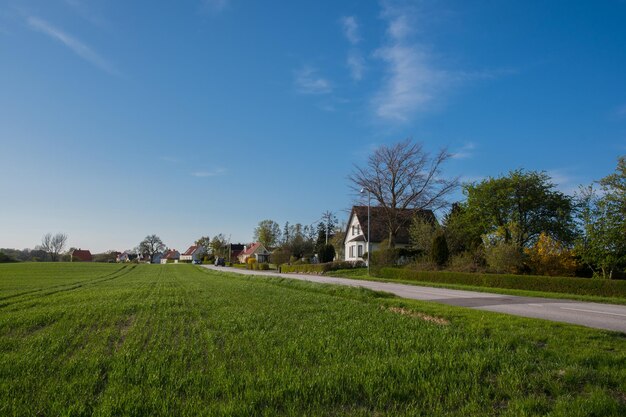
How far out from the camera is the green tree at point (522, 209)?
117 feet

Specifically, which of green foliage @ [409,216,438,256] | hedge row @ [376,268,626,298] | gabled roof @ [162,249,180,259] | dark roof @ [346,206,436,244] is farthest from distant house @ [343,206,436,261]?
gabled roof @ [162,249,180,259]

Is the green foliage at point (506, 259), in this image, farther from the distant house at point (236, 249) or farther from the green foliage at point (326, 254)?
the distant house at point (236, 249)

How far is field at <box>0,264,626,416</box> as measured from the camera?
4473 mm

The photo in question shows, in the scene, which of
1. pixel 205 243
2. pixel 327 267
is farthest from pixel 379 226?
pixel 205 243

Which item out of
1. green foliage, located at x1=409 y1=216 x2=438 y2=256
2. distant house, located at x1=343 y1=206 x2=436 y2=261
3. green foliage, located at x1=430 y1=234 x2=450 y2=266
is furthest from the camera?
distant house, located at x1=343 y1=206 x2=436 y2=261

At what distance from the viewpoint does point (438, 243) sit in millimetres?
35531

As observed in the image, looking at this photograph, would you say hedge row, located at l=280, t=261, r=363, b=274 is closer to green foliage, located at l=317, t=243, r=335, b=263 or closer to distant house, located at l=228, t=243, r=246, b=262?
green foliage, located at l=317, t=243, r=335, b=263

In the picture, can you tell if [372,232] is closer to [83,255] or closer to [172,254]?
[83,255]

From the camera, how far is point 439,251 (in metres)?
35.3

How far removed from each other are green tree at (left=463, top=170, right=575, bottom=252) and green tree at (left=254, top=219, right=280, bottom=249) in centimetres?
9289

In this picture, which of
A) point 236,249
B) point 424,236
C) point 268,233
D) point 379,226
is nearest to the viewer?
point 424,236

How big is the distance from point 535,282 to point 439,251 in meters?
12.3

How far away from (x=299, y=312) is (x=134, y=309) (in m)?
5.06

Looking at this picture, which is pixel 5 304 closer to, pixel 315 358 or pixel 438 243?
pixel 315 358
